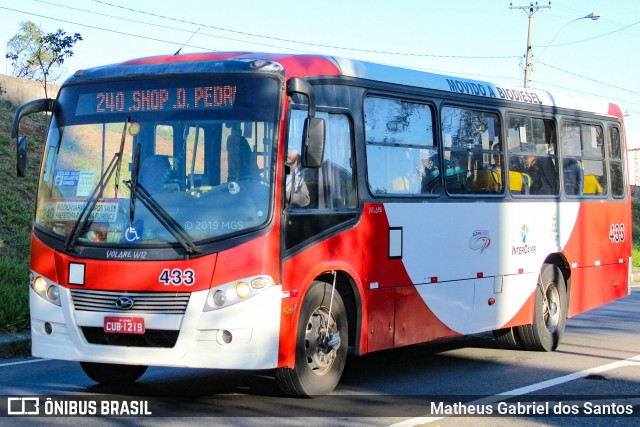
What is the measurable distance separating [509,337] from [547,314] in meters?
0.58

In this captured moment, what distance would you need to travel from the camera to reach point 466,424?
25.2 feet

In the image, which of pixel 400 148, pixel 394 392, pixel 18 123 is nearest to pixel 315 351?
pixel 394 392

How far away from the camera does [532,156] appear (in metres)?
12.2

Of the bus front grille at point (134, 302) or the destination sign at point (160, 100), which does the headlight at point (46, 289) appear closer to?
the bus front grille at point (134, 302)

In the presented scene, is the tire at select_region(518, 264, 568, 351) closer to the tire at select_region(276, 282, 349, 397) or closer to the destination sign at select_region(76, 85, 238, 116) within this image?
the tire at select_region(276, 282, 349, 397)

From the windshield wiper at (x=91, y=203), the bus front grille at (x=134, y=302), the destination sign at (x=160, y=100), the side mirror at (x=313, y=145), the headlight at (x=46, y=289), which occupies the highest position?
the destination sign at (x=160, y=100)

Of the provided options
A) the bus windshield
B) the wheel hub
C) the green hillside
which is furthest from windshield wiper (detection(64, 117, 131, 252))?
the green hillside

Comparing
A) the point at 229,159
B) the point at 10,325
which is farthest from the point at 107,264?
the point at 10,325

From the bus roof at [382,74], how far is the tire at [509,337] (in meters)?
2.82

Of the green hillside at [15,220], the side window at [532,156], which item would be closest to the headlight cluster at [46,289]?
the green hillside at [15,220]

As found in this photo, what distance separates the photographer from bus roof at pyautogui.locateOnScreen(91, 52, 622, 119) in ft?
28.2

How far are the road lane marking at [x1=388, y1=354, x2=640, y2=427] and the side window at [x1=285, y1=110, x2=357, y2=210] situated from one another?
6.63 ft

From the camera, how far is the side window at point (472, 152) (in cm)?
1067

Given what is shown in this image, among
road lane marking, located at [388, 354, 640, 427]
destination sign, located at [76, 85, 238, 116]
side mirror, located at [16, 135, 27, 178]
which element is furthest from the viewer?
side mirror, located at [16, 135, 27, 178]
